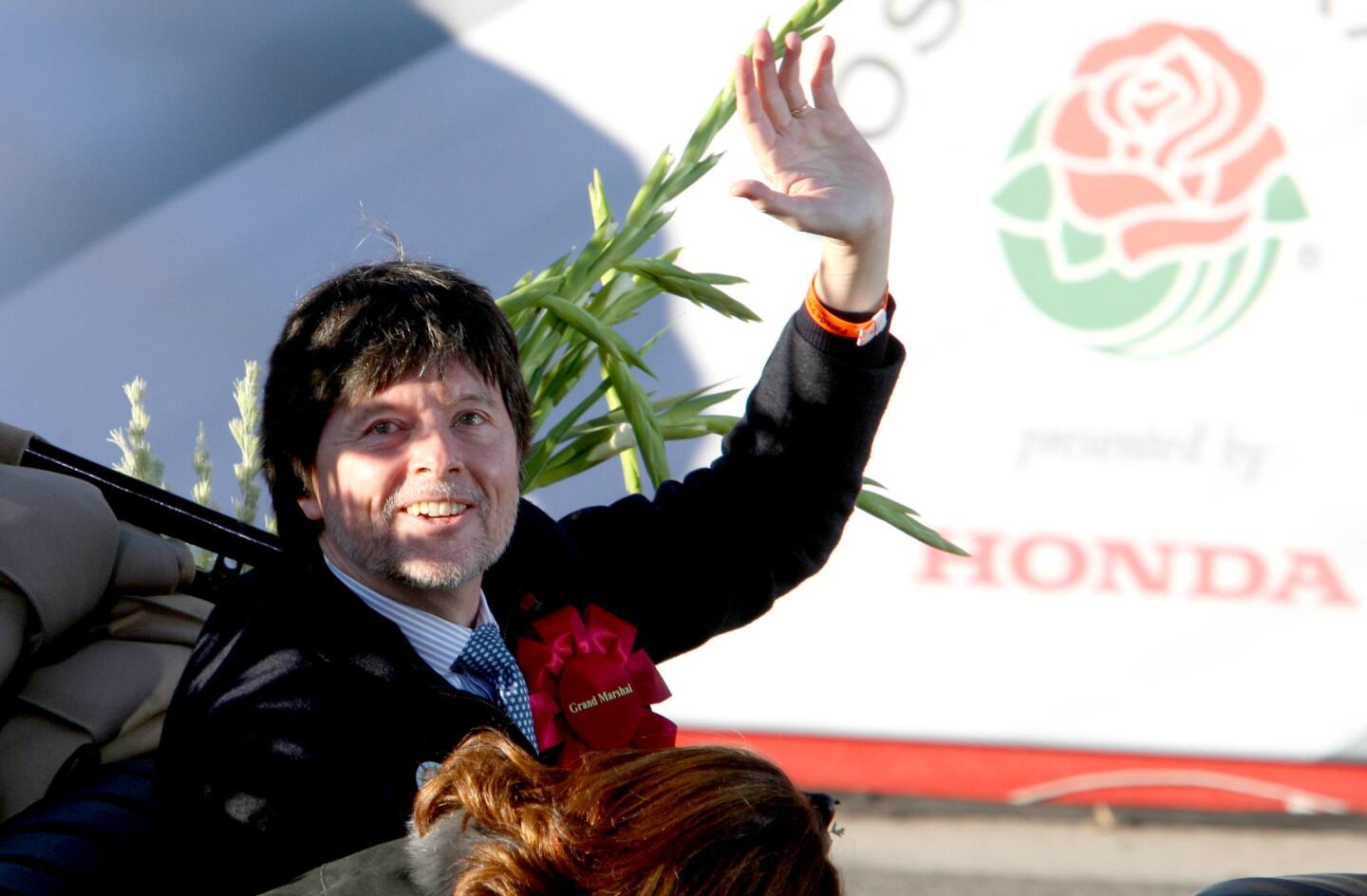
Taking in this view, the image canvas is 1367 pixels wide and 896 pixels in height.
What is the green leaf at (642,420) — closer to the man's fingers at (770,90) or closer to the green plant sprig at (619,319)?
the green plant sprig at (619,319)

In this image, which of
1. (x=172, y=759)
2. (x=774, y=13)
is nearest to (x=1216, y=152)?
(x=774, y=13)

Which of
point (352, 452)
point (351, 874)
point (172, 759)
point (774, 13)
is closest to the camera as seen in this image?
point (351, 874)

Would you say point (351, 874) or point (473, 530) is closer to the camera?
point (351, 874)

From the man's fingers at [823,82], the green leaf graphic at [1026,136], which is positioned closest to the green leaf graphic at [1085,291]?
the green leaf graphic at [1026,136]

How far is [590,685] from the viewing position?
158 cm

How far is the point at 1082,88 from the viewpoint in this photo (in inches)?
153

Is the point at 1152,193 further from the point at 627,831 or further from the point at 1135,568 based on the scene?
the point at 627,831

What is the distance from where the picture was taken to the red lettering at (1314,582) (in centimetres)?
396

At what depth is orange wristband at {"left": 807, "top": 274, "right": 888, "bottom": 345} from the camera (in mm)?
1720

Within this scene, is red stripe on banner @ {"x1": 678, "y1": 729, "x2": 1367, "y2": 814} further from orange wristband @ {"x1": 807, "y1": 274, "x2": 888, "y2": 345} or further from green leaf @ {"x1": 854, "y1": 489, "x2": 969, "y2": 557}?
orange wristband @ {"x1": 807, "y1": 274, "x2": 888, "y2": 345}

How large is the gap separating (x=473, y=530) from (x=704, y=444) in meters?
2.43

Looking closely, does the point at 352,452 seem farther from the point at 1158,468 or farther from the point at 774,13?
the point at 1158,468

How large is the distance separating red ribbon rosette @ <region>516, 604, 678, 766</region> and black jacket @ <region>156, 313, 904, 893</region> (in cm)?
5

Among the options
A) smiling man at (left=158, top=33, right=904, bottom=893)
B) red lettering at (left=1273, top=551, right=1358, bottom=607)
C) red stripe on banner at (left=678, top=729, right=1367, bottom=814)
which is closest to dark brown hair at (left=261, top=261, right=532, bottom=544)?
smiling man at (left=158, top=33, right=904, bottom=893)
